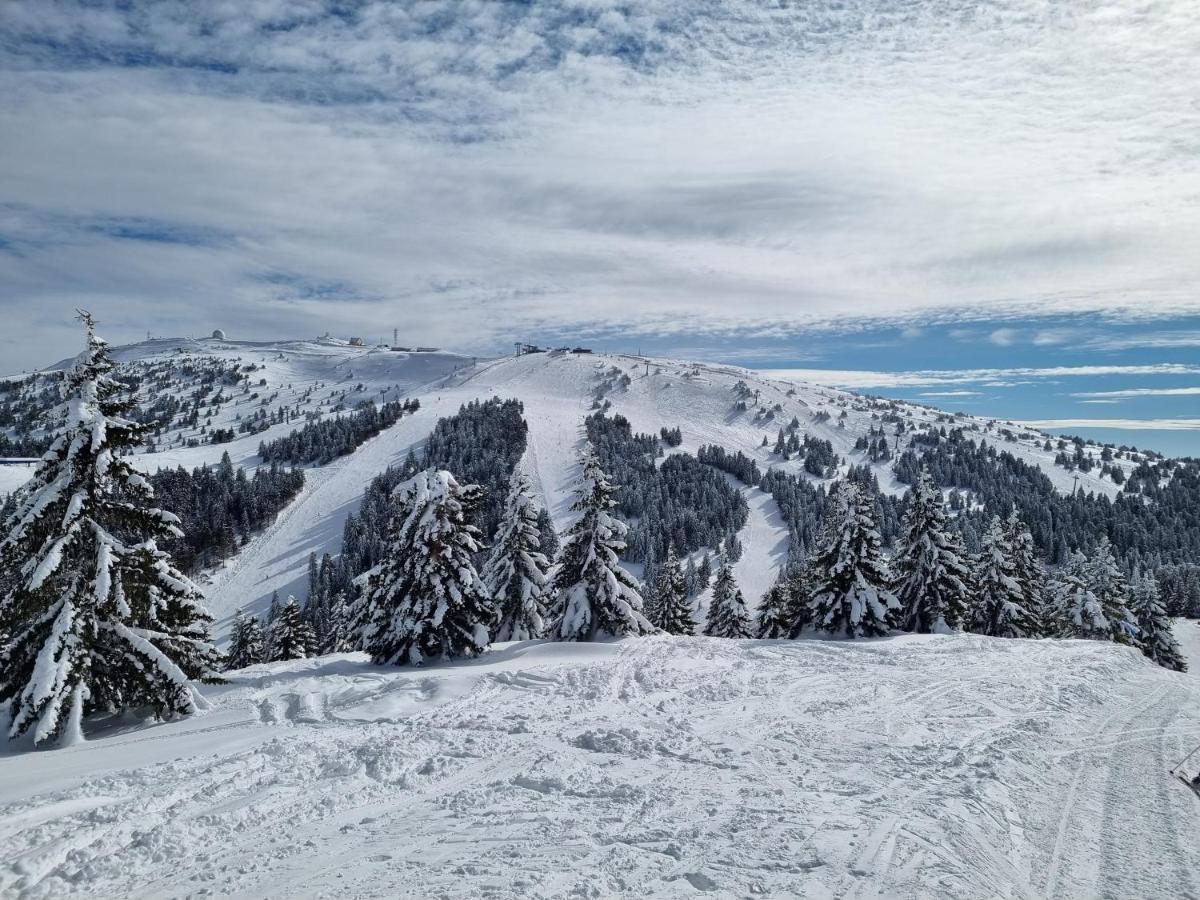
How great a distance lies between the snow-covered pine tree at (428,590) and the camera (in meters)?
19.3

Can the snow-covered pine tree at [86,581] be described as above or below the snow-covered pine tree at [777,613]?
above

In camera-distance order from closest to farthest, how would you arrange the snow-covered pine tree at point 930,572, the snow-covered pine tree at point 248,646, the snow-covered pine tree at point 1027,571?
the snow-covered pine tree at point 930,572
the snow-covered pine tree at point 1027,571
the snow-covered pine tree at point 248,646

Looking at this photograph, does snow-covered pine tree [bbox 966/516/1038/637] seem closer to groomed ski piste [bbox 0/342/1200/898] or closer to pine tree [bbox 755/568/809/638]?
pine tree [bbox 755/568/809/638]

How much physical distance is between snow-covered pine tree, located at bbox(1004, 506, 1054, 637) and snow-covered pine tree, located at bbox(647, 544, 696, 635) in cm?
2095

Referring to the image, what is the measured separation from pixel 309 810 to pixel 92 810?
9.80 ft

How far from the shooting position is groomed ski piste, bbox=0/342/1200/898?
7504 mm

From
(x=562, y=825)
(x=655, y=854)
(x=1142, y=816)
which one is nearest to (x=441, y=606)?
(x=562, y=825)

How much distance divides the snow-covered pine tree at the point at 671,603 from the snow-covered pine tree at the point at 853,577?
36.3ft

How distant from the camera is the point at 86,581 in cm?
1305

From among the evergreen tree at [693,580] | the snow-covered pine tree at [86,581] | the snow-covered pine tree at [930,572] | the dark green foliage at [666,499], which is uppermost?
the snow-covered pine tree at [86,581]

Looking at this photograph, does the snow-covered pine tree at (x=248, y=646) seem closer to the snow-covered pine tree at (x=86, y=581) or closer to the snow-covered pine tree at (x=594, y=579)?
the snow-covered pine tree at (x=594, y=579)

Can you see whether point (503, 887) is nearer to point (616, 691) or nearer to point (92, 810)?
point (92, 810)

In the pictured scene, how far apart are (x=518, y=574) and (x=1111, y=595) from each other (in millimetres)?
44532

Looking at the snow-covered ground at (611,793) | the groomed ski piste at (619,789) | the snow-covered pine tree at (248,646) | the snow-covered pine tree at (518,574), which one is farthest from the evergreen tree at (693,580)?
the snow-covered ground at (611,793)
